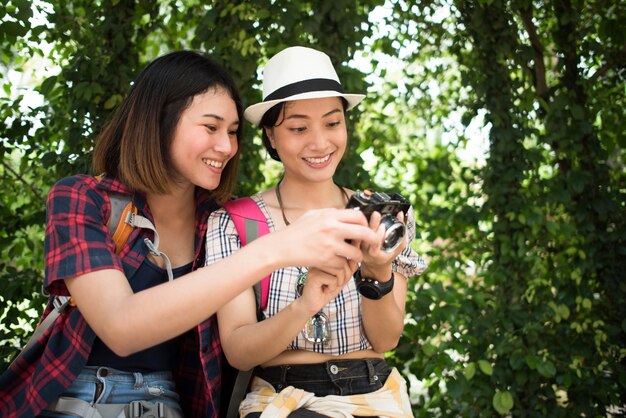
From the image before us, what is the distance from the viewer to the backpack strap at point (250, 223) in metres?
2.42

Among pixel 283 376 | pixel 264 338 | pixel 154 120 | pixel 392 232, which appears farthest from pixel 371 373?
pixel 154 120

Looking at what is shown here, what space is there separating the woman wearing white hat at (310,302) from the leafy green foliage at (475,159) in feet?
2.90

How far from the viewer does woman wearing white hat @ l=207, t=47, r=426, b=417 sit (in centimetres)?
222

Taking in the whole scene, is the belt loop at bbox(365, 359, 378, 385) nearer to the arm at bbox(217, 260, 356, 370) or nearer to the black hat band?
the arm at bbox(217, 260, 356, 370)

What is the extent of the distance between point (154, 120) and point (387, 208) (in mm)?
829

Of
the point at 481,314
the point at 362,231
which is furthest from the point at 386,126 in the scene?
the point at 362,231

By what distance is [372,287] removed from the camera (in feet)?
7.46

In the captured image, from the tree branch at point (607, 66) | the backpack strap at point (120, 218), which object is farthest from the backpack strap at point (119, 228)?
the tree branch at point (607, 66)

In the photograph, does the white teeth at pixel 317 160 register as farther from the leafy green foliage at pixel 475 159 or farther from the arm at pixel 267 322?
the leafy green foliage at pixel 475 159

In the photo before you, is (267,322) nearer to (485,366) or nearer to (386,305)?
(386,305)

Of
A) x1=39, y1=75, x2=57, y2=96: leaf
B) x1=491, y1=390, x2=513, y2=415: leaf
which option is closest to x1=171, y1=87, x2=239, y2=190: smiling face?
x1=39, y1=75, x2=57, y2=96: leaf

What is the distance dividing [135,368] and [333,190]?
949 millimetres

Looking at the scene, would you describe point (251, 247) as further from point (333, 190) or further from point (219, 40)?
point (219, 40)

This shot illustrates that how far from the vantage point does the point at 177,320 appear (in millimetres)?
1895
